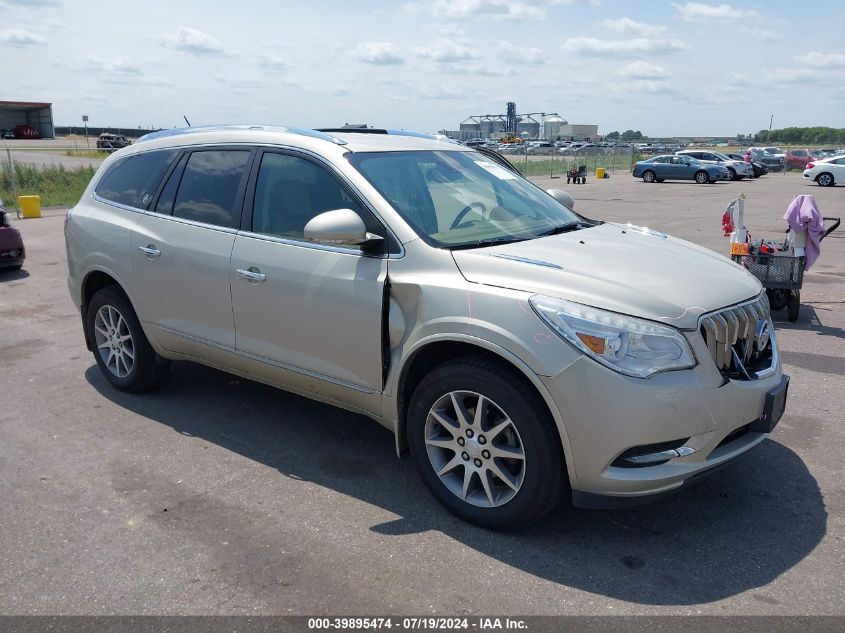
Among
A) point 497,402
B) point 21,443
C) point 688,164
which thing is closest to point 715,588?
point 497,402

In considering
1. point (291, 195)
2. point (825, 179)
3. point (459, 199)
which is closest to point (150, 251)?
point (291, 195)

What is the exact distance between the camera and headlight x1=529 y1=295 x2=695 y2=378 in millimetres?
3238

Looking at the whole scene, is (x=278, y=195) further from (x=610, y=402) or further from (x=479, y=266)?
(x=610, y=402)

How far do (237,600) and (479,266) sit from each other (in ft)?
6.00

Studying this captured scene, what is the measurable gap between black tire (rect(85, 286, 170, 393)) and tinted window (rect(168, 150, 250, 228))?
0.90 meters

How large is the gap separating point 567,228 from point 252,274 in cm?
187

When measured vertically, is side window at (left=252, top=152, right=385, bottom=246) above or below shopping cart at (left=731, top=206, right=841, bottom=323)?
above

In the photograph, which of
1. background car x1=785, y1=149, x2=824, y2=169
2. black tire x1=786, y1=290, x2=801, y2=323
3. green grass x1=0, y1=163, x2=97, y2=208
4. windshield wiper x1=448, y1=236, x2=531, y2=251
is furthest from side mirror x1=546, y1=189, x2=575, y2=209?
background car x1=785, y1=149, x2=824, y2=169

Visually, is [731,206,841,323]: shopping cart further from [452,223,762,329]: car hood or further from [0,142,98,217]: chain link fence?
[0,142,98,217]: chain link fence

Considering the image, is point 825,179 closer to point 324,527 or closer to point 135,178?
point 135,178

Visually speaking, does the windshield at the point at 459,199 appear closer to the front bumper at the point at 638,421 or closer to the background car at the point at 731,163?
the front bumper at the point at 638,421

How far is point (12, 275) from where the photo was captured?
10594mm

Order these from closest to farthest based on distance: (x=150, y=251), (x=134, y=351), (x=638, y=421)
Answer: (x=638, y=421) → (x=150, y=251) → (x=134, y=351)

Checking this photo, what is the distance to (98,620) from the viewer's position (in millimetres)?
3051
